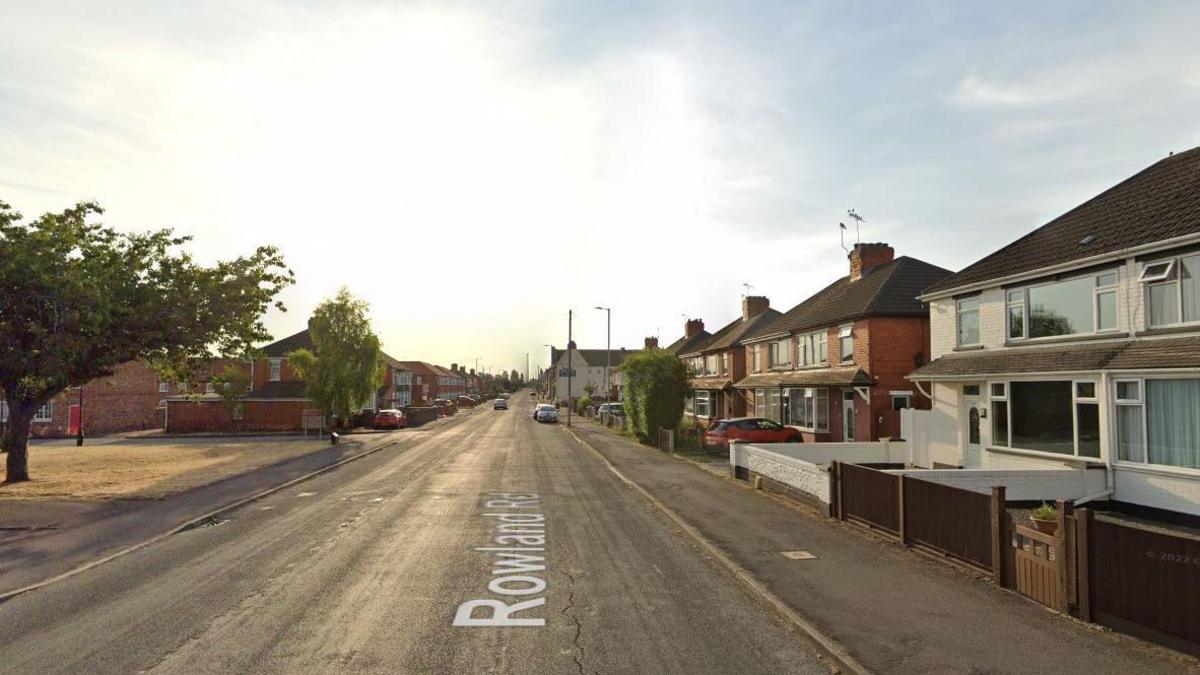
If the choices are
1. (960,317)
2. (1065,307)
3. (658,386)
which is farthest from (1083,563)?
(658,386)

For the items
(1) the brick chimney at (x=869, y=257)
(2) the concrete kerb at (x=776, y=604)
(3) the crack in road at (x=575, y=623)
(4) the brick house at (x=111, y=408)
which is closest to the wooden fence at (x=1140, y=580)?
(2) the concrete kerb at (x=776, y=604)

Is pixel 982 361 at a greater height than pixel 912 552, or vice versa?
pixel 982 361

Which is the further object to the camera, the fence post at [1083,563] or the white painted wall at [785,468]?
the white painted wall at [785,468]

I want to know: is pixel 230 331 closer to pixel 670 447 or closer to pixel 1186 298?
pixel 670 447

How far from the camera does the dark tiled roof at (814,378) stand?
26095 mm

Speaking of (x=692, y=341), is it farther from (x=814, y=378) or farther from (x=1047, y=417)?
(x=1047, y=417)

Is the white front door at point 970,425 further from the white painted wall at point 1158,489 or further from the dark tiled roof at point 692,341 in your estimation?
the dark tiled roof at point 692,341

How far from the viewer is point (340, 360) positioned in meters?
46.1

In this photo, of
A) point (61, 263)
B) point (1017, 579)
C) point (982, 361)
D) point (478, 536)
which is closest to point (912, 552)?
point (1017, 579)

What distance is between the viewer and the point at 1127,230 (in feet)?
51.4

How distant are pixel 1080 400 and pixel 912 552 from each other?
761 cm

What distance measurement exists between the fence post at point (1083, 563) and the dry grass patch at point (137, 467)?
62.6 ft

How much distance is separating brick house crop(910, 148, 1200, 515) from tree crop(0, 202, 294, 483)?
71.4 ft

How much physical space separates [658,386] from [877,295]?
36.2 ft
